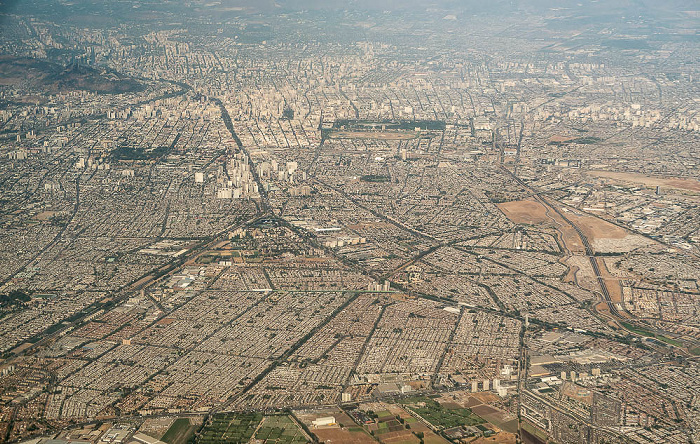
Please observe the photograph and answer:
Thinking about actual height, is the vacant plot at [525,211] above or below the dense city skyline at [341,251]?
below

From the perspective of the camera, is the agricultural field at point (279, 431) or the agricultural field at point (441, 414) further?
the agricultural field at point (441, 414)

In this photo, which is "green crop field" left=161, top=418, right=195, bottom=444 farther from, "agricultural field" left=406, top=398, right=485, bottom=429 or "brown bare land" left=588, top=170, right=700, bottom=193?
"brown bare land" left=588, top=170, right=700, bottom=193

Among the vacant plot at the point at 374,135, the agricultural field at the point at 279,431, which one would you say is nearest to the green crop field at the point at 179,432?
the agricultural field at the point at 279,431

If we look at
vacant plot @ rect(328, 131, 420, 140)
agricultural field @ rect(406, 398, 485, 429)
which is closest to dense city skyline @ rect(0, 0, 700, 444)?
agricultural field @ rect(406, 398, 485, 429)

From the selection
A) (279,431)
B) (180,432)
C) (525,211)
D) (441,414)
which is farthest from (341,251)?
(180,432)

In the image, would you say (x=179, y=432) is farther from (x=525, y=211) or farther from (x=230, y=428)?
(x=525, y=211)

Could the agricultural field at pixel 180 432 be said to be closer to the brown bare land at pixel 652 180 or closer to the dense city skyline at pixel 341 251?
the dense city skyline at pixel 341 251

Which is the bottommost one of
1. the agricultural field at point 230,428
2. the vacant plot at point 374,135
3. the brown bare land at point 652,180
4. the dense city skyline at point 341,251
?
the brown bare land at point 652,180

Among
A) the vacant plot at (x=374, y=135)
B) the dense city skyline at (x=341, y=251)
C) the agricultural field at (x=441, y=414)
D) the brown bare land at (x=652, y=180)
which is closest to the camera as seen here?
the agricultural field at (x=441, y=414)
